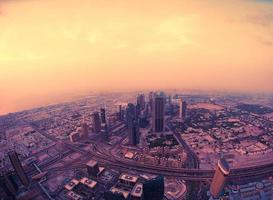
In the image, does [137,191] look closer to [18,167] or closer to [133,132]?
[133,132]

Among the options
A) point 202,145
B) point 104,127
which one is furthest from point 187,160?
point 104,127

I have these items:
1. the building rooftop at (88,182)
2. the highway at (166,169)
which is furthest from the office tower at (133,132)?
the building rooftop at (88,182)

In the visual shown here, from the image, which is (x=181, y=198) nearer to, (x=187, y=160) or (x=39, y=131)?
(x=187, y=160)

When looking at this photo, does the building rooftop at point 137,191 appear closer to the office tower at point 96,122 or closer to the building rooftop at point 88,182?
the building rooftop at point 88,182

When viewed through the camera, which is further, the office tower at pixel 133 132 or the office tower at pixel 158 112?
the office tower at pixel 158 112

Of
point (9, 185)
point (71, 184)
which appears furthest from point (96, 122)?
point (9, 185)

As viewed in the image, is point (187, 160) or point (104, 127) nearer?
point (187, 160)
